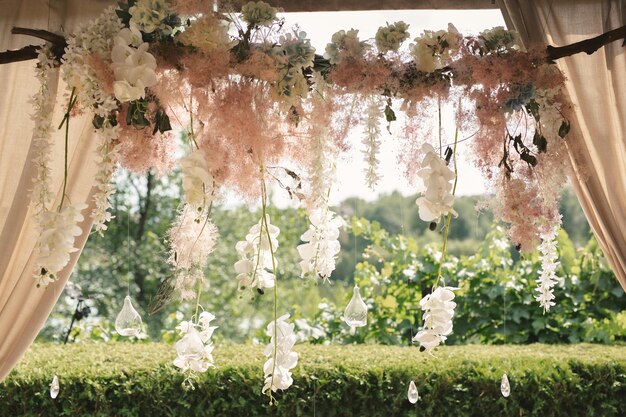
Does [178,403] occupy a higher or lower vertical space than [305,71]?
lower

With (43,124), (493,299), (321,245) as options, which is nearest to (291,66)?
(321,245)

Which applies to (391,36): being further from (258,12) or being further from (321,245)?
(321,245)

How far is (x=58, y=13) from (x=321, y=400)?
186cm

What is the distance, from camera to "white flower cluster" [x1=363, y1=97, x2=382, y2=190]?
102 inches

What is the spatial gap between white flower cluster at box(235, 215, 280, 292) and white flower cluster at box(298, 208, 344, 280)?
11 cm

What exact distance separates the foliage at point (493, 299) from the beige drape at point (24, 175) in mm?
2429

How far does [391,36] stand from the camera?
8.55 feet

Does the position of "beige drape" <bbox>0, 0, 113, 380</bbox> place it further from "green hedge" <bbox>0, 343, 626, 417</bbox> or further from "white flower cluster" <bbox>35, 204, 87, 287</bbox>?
"green hedge" <bbox>0, 343, 626, 417</bbox>

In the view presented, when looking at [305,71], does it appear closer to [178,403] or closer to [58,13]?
[58,13]

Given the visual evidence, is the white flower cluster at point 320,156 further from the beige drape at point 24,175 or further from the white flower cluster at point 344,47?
the beige drape at point 24,175

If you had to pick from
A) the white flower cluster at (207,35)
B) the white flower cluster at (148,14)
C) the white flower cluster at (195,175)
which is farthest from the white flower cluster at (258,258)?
the white flower cluster at (148,14)

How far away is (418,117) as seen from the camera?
2686 millimetres

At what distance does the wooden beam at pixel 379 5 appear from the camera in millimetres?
2975

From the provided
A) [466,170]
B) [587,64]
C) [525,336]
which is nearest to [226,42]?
[466,170]
